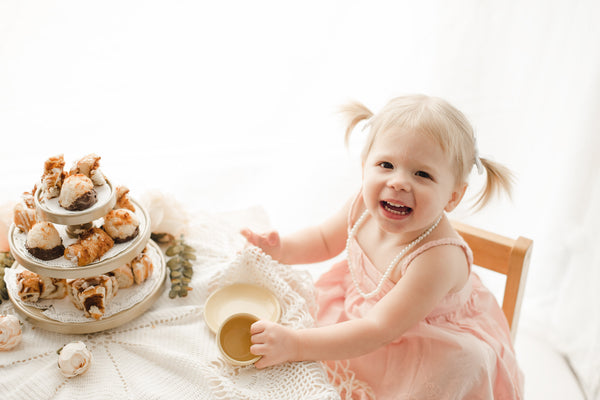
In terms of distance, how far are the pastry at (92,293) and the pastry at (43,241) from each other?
7cm

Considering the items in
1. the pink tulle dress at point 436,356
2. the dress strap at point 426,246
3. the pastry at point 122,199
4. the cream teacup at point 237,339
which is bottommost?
the pink tulle dress at point 436,356

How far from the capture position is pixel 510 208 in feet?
5.46

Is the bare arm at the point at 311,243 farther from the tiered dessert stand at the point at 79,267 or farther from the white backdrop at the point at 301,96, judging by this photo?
the white backdrop at the point at 301,96

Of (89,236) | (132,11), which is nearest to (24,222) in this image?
(89,236)

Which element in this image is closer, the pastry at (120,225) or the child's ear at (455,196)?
the pastry at (120,225)

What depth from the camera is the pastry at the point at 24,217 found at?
0.91 meters

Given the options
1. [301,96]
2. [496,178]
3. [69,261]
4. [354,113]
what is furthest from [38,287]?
[301,96]

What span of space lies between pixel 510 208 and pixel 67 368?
130 centimetres

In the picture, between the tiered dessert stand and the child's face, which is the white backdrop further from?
the child's face

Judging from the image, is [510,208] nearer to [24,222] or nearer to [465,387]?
[465,387]

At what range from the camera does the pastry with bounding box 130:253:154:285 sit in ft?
3.18

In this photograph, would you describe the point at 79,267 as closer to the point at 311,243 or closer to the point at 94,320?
the point at 94,320

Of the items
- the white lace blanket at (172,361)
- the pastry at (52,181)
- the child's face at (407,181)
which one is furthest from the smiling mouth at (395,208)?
the pastry at (52,181)

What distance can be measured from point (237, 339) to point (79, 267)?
28 cm
